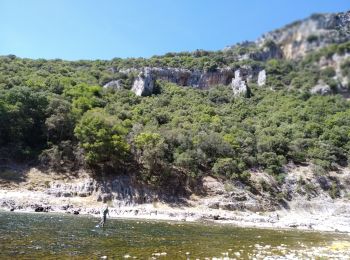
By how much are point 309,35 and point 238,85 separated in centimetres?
10920

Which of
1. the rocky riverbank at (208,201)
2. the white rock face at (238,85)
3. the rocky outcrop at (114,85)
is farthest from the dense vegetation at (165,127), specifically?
the rocky riverbank at (208,201)

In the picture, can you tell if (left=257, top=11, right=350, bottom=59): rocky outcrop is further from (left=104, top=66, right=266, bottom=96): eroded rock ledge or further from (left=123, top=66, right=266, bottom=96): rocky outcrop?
(left=123, top=66, right=266, bottom=96): rocky outcrop

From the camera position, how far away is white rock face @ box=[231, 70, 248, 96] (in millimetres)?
123000

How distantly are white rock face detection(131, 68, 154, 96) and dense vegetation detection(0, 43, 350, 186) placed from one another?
325cm

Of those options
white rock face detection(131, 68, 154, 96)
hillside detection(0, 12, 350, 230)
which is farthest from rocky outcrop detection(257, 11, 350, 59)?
white rock face detection(131, 68, 154, 96)

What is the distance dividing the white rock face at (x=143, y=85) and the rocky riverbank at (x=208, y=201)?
166 feet

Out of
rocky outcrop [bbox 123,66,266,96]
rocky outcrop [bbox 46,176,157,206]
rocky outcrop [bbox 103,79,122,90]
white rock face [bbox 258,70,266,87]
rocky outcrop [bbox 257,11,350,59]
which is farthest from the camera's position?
rocky outcrop [bbox 123,66,266,96]

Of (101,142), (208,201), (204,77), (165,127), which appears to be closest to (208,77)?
(204,77)

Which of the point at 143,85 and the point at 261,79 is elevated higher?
the point at 261,79

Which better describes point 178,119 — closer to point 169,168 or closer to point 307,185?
point 169,168

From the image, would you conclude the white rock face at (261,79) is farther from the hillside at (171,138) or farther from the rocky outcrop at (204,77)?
the hillside at (171,138)

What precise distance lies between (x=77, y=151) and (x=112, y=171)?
7324 millimetres

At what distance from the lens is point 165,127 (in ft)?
273

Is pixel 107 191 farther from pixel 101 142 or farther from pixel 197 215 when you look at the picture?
pixel 197 215
